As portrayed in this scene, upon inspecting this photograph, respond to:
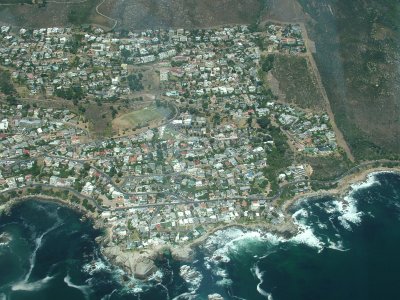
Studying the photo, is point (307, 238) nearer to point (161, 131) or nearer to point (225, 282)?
point (225, 282)

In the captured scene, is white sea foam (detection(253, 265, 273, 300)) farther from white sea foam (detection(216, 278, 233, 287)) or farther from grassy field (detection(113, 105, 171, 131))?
grassy field (detection(113, 105, 171, 131))

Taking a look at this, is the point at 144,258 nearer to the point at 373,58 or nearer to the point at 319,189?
the point at 319,189

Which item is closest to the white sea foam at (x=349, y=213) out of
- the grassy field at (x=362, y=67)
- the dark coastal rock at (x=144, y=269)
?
the grassy field at (x=362, y=67)

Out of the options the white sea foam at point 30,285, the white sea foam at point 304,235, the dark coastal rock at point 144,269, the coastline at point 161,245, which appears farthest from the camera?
the white sea foam at point 304,235

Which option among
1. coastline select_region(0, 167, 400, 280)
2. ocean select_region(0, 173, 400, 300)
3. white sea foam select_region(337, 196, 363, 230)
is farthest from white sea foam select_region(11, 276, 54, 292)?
white sea foam select_region(337, 196, 363, 230)

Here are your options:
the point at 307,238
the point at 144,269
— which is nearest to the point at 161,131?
the point at 144,269

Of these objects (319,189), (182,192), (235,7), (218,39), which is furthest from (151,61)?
(319,189)

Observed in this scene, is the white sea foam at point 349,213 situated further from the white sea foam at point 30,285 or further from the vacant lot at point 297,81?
the white sea foam at point 30,285
